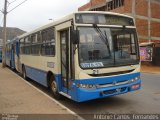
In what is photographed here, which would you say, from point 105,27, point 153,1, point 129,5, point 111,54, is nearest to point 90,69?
point 111,54

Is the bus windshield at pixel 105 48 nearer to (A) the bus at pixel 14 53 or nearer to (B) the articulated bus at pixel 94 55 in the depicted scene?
(B) the articulated bus at pixel 94 55

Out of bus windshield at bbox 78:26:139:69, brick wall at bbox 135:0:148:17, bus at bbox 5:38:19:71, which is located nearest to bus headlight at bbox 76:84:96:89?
bus windshield at bbox 78:26:139:69

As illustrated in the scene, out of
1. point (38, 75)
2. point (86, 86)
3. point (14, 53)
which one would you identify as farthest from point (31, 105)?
point (14, 53)

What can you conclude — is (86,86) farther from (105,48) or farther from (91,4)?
(91,4)

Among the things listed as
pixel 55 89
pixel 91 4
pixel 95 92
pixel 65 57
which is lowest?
pixel 55 89

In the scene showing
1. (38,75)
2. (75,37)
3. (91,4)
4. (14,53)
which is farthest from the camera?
(91,4)

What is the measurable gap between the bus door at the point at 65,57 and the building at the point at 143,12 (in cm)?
3804

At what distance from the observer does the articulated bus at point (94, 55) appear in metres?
7.76

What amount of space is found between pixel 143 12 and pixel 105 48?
1662 inches

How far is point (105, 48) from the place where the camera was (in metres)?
8.14

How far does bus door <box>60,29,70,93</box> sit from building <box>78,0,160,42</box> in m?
38.0

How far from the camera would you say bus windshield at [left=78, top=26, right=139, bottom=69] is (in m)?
7.86

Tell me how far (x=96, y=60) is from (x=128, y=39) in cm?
160

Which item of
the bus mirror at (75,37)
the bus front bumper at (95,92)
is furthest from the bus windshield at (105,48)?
the bus front bumper at (95,92)
